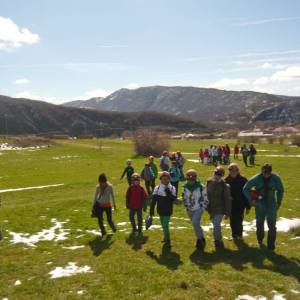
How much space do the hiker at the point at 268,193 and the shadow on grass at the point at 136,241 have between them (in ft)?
10.9

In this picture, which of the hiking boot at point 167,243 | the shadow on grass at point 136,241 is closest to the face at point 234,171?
the hiking boot at point 167,243

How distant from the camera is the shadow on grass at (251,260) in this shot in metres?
9.55

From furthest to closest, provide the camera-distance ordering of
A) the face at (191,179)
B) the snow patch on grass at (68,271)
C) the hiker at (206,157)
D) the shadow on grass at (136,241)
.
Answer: the hiker at (206,157) → the shadow on grass at (136,241) → the face at (191,179) → the snow patch on grass at (68,271)

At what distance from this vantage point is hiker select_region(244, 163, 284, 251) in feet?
35.1

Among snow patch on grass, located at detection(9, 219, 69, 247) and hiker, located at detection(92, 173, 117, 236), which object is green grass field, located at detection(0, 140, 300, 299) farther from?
hiker, located at detection(92, 173, 117, 236)

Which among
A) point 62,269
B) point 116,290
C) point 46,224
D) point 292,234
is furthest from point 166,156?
point 116,290

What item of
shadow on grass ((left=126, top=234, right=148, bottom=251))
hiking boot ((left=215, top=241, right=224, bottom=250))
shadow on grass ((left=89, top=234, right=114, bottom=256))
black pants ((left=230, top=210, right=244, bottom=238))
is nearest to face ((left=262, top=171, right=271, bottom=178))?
black pants ((left=230, top=210, right=244, bottom=238))

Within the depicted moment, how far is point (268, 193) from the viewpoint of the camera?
10852mm

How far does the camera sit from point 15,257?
11.6 m

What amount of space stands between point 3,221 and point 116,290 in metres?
9.43

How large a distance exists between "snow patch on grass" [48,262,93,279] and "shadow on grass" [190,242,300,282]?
257 centimetres

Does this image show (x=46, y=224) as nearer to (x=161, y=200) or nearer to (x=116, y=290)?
(x=161, y=200)

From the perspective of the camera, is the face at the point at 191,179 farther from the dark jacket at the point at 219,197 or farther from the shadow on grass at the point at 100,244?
the shadow on grass at the point at 100,244

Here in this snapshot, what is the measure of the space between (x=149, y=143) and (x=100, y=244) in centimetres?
4590
